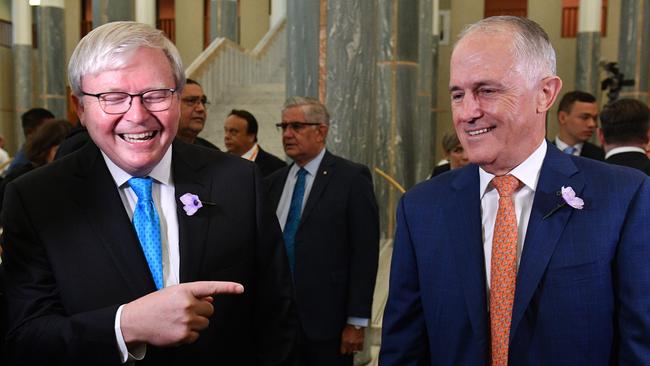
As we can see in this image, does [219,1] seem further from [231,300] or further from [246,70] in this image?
[231,300]

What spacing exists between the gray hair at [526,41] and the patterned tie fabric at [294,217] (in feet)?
7.87

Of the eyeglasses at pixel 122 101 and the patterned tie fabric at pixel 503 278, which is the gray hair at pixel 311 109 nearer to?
the patterned tie fabric at pixel 503 278

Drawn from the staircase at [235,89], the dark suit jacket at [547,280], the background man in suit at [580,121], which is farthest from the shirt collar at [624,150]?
the staircase at [235,89]

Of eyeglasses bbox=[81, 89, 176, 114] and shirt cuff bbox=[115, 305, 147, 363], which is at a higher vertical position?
eyeglasses bbox=[81, 89, 176, 114]

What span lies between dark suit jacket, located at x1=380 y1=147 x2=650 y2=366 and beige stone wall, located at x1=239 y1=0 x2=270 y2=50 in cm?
2136

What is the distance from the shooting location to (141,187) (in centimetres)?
198

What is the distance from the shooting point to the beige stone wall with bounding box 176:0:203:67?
2366 centimetres

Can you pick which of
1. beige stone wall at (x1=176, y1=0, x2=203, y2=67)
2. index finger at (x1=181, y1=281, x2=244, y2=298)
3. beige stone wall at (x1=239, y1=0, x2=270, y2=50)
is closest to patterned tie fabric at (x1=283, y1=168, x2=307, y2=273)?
index finger at (x1=181, y1=281, x2=244, y2=298)

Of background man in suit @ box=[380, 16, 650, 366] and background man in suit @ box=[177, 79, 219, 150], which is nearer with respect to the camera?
background man in suit @ box=[380, 16, 650, 366]

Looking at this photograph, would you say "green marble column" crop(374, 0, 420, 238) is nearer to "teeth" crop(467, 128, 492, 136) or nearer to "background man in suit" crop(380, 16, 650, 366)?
"background man in suit" crop(380, 16, 650, 366)

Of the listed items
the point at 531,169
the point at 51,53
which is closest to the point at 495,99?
the point at 531,169

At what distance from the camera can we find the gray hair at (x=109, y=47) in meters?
1.82

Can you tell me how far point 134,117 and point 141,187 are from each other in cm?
23

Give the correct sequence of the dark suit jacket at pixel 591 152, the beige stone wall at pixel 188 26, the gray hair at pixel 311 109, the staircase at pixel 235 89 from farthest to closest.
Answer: the beige stone wall at pixel 188 26, the staircase at pixel 235 89, the dark suit jacket at pixel 591 152, the gray hair at pixel 311 109
